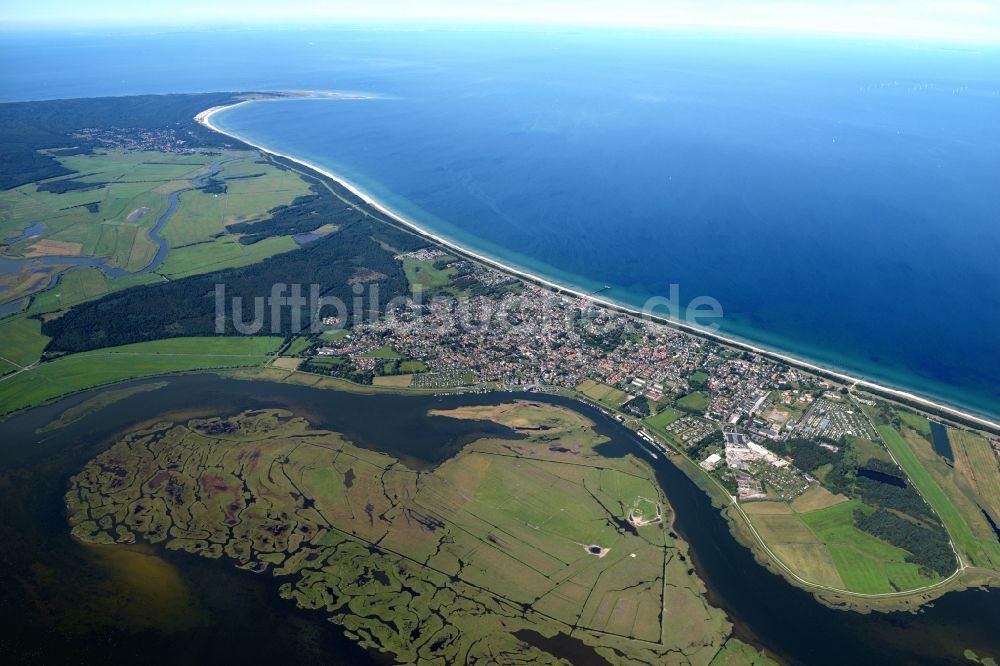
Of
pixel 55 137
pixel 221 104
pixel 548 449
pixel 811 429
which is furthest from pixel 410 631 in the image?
pixel 221 104

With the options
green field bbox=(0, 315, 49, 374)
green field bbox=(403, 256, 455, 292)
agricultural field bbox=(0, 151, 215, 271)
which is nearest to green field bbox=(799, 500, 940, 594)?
green field bbox=(403, 256, 455, 292)

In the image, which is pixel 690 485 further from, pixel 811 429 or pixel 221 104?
pixel 221 104

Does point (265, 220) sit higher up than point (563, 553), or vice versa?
point (265, 220)

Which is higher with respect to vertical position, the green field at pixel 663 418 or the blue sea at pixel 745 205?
the blue sea at pixel 745 205

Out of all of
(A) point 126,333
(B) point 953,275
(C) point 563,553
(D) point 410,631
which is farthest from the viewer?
(B) point 953,275

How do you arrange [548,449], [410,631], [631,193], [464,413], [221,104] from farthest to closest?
1. [221,104]
2. [631,193]
3. [464,413]
4. [548,449]
5. [410,631]

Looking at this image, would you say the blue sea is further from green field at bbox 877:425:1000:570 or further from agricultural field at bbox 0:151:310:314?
agricultural field at bbox 0:151:310:314

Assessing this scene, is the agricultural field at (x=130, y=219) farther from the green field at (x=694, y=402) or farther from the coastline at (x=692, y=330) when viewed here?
the green field at (x=694, y=402)

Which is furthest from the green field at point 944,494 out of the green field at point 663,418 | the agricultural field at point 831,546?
the green field at point 663,418
